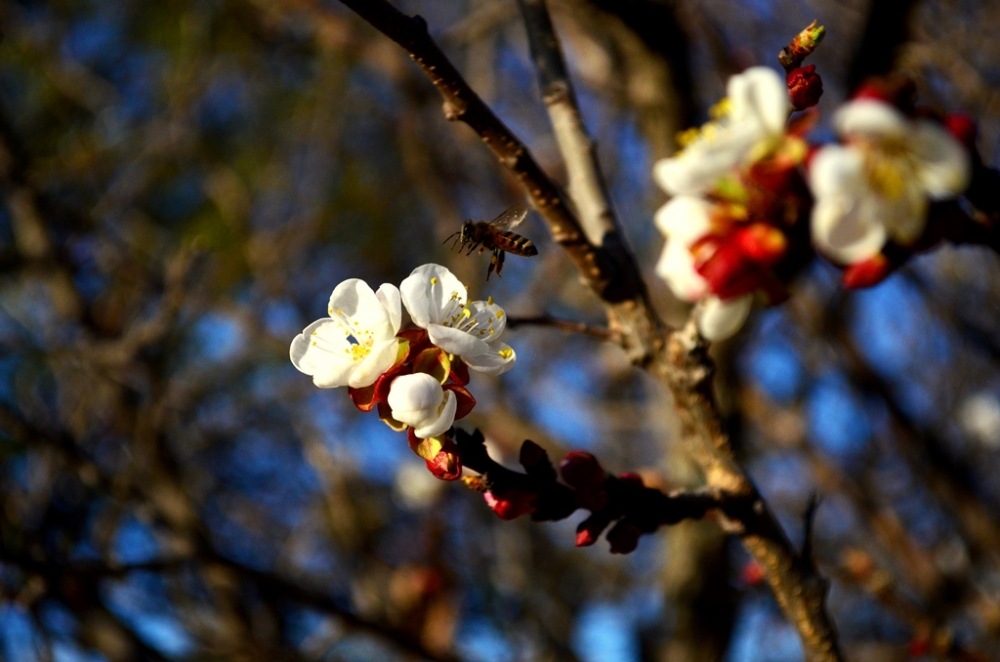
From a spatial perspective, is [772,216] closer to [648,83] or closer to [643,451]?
[648,83]

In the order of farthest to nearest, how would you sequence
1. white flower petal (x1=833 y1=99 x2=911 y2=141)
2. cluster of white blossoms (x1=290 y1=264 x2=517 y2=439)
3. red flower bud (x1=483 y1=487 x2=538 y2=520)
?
red flower bud (x1=483 y1=487 x2=538 y2=520)
cluster of white blossoms (x1=290 y1=264 x2=517 y2=439)
white flower petal (x1=833 y1=99 x2=911 y2=141)

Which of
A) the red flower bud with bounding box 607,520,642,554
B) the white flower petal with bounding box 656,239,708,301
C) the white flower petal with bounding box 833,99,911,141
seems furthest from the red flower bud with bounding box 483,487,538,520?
the white flower petal with bounding box 833,99,911,141

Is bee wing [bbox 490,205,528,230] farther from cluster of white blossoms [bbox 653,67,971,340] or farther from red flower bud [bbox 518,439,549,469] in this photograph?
cluster of white blossoms [bbox 653,67,971,340]

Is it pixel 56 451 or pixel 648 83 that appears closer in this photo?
pixel 56 451

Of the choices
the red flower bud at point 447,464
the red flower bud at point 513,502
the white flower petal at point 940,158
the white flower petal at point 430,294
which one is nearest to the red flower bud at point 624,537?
the red flower bud at point 513,502

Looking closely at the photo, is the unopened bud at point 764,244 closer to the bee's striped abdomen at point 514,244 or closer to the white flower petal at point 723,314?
the white flower petal at point 723,314

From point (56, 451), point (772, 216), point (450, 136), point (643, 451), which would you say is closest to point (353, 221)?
point (450, 136)
